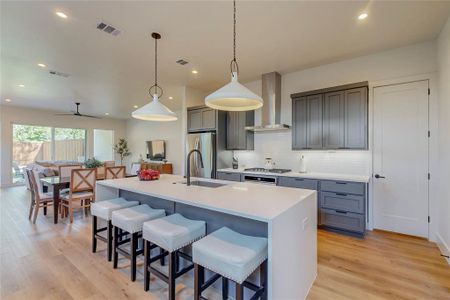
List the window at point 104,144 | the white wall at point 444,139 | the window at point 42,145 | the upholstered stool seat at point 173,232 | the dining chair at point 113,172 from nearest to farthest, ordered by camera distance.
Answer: the upholstered stool seat at point 173,232 → the white wall at point 444,139 → the dining chair at point 113,172 → the window at point 42,145 → the window at point 104,144

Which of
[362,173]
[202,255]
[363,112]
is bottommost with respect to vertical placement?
→ [202,255]

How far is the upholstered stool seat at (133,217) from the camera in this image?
6.86 ft

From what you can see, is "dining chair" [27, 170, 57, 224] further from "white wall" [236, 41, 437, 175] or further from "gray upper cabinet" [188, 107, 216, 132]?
"white wall" [236, 41, 437, 175]

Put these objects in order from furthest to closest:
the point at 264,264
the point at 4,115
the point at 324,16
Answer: the point at 4,115 < the point at 324,16 < the point at 264,264

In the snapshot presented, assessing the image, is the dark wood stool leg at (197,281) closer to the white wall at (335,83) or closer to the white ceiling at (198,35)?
the white ceiling at (198,35)

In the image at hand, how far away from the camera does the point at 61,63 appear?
3.79 metres

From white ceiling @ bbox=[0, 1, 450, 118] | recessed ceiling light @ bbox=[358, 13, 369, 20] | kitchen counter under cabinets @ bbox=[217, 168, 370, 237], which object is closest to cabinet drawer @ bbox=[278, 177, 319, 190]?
kitchen counter under cabinets @ bbox=[217, 168, 370, 237]

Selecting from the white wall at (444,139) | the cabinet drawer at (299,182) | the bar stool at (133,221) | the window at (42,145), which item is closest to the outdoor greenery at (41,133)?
the window at (42,145)

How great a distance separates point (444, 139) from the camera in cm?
272

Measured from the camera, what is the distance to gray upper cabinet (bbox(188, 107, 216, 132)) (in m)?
4.68

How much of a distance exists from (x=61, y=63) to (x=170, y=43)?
2.29m

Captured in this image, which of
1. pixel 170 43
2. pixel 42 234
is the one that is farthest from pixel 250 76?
pixel 42 234

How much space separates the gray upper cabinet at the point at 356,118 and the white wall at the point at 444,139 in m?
0.86

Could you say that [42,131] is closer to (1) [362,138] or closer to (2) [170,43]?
(2) [170,43]
